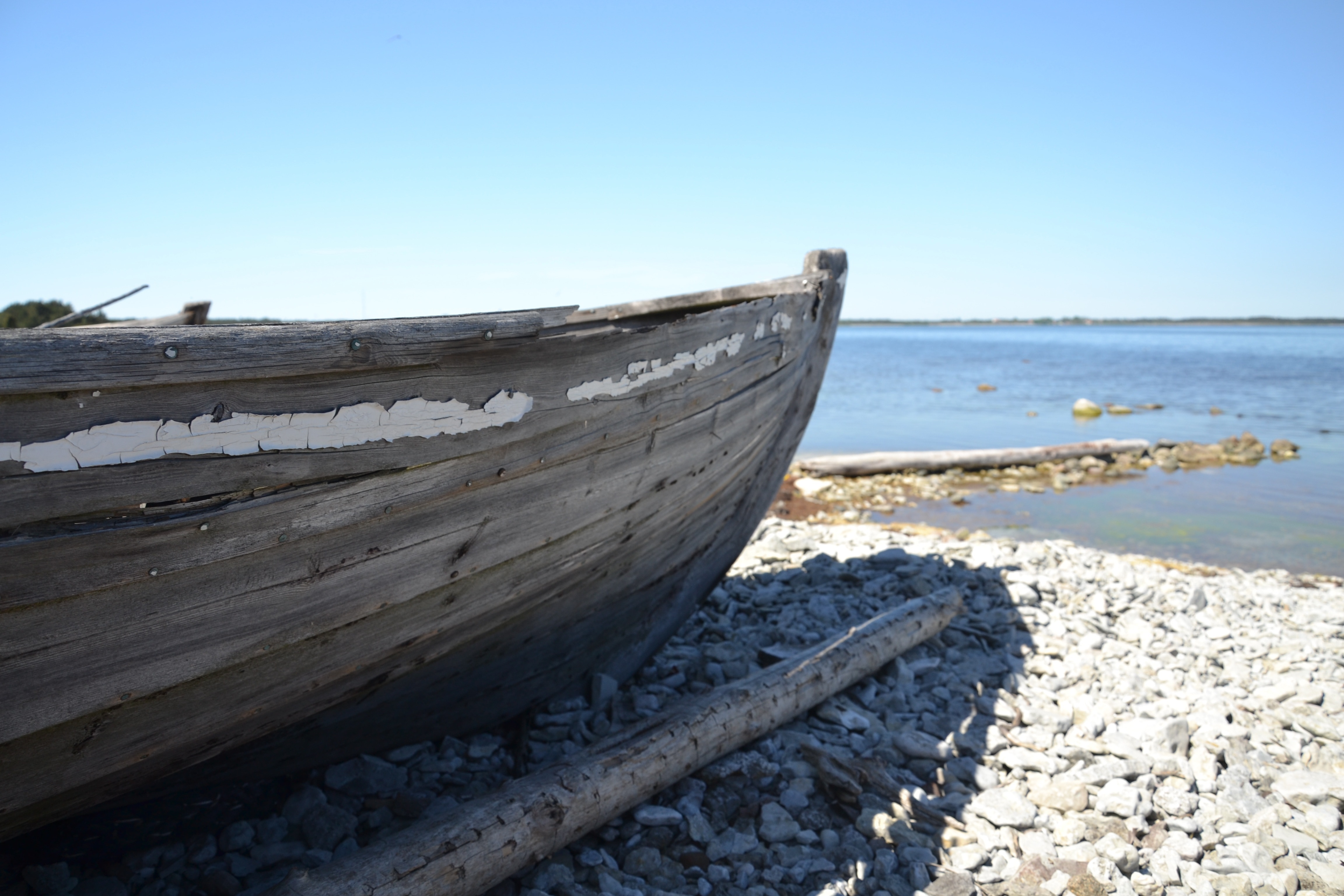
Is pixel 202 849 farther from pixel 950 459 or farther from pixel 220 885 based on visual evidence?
pixel 950 459

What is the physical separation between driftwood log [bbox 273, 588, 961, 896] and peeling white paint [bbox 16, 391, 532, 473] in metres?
1.17

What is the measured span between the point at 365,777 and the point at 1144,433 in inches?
698

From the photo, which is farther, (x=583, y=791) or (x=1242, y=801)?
(x=1242, y=801)

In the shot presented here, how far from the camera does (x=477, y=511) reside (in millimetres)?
2168

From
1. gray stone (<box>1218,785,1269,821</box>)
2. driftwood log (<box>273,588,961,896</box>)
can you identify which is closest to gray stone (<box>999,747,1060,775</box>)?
gray stone (<box>1218,785,1269,821</box>)

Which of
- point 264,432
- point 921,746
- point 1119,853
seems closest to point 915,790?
point 921,746

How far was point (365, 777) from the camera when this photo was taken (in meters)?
2.80

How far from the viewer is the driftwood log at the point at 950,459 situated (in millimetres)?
11477

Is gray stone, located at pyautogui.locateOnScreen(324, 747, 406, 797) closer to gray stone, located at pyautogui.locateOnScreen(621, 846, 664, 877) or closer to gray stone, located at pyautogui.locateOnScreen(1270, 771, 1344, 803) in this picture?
gray stone, located at pyautogui.locateOnScreen(621, 846, 664, 877)

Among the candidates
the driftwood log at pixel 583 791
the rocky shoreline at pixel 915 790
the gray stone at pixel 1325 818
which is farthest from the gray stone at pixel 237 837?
the gray stone at pixel 1325 818

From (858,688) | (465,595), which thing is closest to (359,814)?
(465,595)

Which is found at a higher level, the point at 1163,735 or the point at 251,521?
the point at 251,521

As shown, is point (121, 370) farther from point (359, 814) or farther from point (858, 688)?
point (858, 688)

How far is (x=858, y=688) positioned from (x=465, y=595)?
2163 mm
